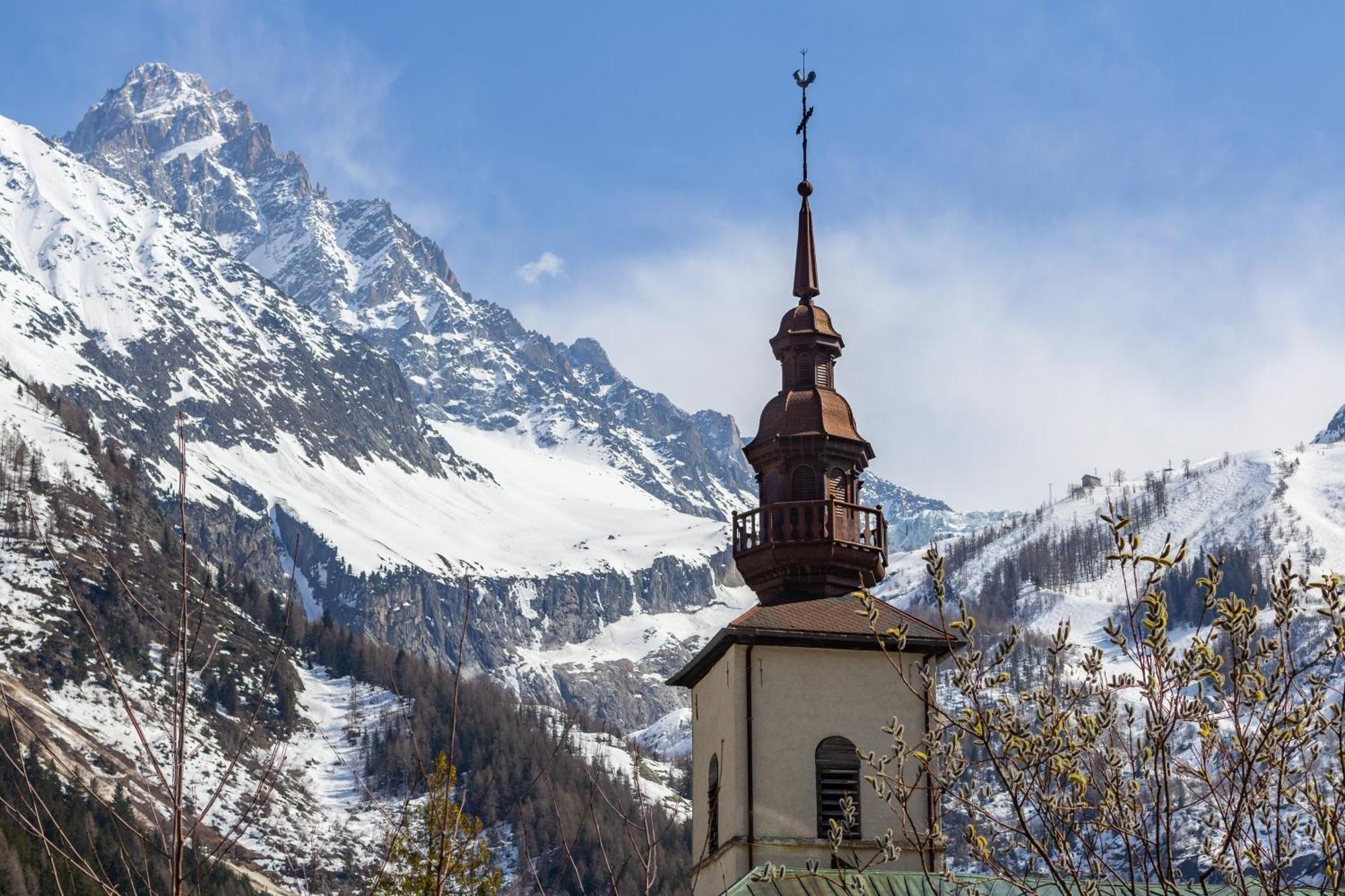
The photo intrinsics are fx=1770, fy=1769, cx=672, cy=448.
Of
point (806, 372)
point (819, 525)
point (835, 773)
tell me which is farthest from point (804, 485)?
point (835, 773)

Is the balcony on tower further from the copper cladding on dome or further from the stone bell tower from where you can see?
the copper cladding on dome

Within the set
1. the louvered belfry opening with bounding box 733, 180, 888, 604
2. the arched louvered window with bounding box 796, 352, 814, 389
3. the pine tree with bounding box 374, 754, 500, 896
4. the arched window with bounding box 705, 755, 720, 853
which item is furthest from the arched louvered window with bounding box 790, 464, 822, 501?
the pine tree with bounding box 374, 754, 500, 896

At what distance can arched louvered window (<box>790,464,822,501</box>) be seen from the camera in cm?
3381

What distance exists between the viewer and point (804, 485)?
3394 cm

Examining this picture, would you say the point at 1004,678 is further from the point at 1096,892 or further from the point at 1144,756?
the point at 1096,892

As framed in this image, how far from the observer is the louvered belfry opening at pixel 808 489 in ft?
108

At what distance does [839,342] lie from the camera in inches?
1419

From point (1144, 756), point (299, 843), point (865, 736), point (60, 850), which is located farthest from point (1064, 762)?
point (299, 843)

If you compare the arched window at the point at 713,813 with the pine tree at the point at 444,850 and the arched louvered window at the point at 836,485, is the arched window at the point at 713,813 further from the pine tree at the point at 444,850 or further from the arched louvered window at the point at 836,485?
the arched louvered window at the point at 836,485

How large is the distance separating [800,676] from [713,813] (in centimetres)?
291

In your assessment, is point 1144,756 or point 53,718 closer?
point 1144,756

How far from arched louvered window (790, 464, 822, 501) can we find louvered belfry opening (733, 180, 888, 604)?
1cm

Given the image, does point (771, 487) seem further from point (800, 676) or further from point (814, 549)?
point (800, 676)

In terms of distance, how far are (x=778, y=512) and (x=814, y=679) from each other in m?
3.96
